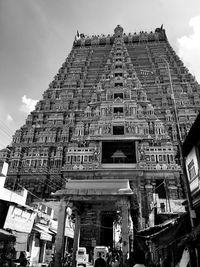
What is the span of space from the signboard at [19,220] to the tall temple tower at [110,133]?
30.0ft

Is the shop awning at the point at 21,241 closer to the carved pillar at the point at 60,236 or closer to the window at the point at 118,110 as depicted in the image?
the carved pillar at the point at 60,236

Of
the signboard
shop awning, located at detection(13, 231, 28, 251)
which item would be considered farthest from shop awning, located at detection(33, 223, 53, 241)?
shop awning, located at detection(13, 231, 28, 251)

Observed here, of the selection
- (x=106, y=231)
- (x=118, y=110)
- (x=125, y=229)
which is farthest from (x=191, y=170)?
(x=118, y=110)

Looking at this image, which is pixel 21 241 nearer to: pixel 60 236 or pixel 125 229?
pixel 60 236

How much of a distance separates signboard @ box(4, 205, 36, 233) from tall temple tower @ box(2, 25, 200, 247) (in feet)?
30.0

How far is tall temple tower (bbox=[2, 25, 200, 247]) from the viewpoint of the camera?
25078 millimetres

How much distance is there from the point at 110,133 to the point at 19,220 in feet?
52.2

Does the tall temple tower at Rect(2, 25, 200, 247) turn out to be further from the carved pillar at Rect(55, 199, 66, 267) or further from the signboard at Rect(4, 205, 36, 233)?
the carved pillar at Rect(55, 199, 66, 267)

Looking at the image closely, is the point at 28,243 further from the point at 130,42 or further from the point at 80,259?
the point at 130,42

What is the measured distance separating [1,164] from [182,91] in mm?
29000

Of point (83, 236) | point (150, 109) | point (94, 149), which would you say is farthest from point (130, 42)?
point (83, 236)

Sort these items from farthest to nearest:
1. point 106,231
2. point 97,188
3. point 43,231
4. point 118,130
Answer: point 118,130 → point 106,231 → point 43,231 → point 97,188

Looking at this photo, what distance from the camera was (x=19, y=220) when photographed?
15.1 m

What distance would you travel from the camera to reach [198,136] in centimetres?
1088
